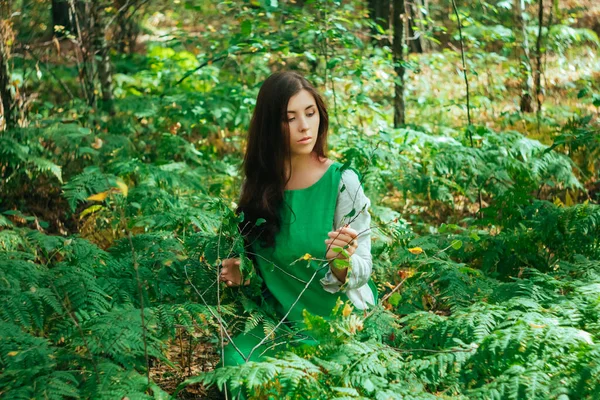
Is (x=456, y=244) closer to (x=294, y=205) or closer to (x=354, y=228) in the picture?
(x=354, y=228)

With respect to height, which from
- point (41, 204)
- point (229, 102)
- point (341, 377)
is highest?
point (229, 102)

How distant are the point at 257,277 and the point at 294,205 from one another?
0.41 meters

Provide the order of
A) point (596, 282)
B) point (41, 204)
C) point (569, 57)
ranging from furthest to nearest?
point (569, 57) → point (41, 204) → point (596, 282)

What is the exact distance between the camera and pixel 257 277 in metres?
2.91

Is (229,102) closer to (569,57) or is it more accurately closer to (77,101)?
(77,101)

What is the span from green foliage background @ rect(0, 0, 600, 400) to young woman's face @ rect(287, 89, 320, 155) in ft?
1.74

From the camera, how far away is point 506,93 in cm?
888

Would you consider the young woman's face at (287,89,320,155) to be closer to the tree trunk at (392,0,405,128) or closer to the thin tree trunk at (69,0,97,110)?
the tree trunk at (392,0,405,128)

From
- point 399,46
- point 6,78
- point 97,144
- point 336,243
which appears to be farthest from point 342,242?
point 6,78

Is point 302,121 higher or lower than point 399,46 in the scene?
lower

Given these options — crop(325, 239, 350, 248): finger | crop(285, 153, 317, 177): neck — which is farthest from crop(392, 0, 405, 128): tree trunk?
crop(325, 239, 350, 248): finger

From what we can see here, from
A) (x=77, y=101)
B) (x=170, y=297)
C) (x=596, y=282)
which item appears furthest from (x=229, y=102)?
(x=596, y=282)

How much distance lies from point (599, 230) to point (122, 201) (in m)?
3.00

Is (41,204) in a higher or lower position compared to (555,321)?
lower
